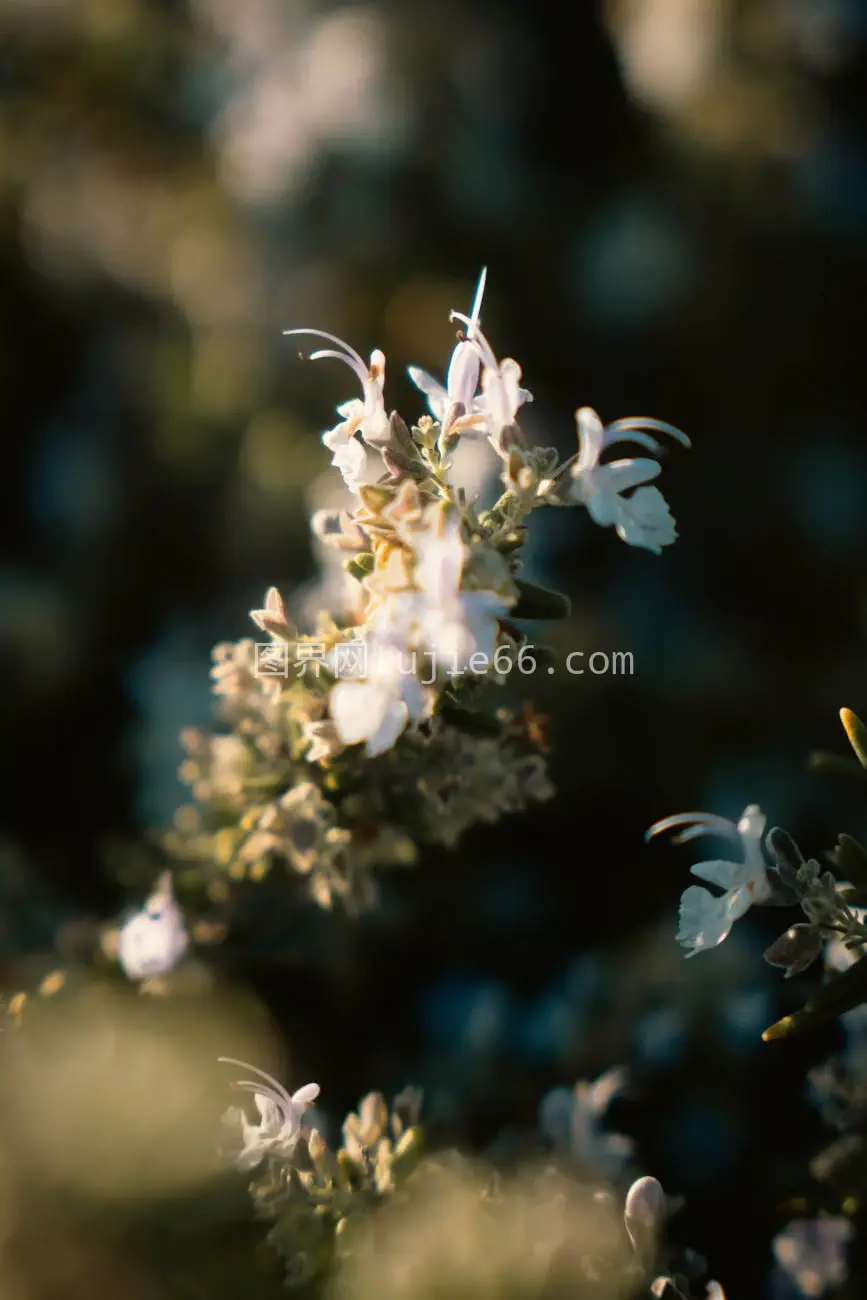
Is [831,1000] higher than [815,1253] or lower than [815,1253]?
higher

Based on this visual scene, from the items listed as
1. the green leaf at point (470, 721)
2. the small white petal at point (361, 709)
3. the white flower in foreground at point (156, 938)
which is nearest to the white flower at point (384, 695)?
the small white petal at point (361, 709)

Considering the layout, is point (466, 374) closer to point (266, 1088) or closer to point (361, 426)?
point (361, 426)

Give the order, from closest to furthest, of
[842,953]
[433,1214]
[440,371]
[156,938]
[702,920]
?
[433,1214] → [702,920] → [842,953] → [156,938] → [440,371]

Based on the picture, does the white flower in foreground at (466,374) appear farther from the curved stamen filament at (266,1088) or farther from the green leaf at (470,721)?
the curved stamen filament at (266,1088)

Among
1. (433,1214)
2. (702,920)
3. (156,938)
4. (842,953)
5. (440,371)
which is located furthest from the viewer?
(440,371)

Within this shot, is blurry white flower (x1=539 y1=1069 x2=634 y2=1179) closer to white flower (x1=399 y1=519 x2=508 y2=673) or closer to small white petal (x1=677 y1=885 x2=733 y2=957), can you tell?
small white petal (x1=677 y1=885 x2=733 y2=957)

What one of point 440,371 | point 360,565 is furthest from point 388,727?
point 440,371
